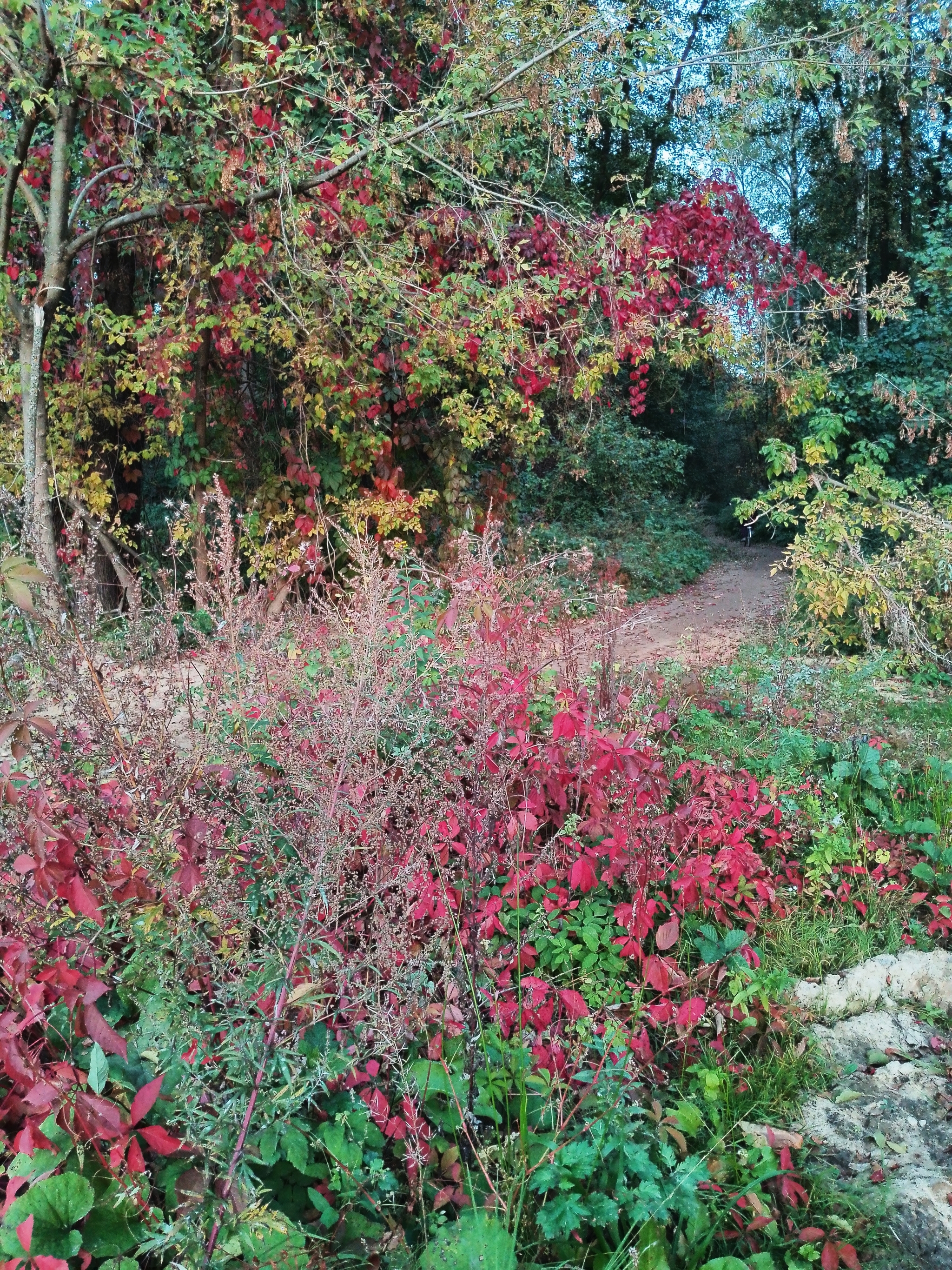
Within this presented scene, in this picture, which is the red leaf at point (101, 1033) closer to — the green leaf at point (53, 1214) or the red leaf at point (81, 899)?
the red leaf at point (81, 899)

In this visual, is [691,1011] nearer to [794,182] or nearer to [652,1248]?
[652,1248]

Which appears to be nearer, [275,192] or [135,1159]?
[135,1159]

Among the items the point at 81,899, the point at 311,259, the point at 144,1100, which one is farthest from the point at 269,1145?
the point at 311,259

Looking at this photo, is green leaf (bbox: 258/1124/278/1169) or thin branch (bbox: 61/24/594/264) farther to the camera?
thin branch (bbox: 61/24/594/264)

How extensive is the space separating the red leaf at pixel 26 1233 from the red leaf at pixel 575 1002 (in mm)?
1253

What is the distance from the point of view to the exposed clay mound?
2143 millimetres

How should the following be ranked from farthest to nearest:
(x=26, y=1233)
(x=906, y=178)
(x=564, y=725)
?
(x=906, y=178)
(x=564, y=725)
(x=26, y=1233)

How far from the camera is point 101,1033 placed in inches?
61.0

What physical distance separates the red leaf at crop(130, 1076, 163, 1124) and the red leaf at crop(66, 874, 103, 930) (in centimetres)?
15

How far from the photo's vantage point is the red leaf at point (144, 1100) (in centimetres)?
148

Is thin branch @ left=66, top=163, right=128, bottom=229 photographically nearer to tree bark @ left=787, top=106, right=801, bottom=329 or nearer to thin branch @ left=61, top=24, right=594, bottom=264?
thin branch @ left=61, top=24, right=594, bottom=264

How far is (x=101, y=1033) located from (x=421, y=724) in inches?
39.3

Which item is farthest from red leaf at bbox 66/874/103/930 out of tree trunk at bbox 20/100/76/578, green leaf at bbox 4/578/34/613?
tree trunk at bbox 20/100/76/578

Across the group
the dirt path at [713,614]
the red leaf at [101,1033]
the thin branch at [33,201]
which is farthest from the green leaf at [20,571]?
the thin branch at [33,201]
